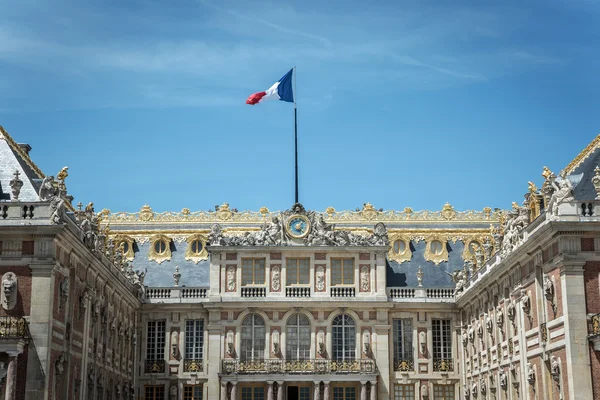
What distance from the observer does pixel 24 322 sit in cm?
3142

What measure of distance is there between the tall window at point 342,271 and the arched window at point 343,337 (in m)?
1.89

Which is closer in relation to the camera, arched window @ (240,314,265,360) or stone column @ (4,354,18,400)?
stone column @ (4,354,18,400)

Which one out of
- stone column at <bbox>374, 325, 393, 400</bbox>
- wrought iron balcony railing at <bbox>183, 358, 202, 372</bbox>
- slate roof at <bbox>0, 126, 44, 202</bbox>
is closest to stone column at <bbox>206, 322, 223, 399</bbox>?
wrought iron balcony railing at <bbox>183, 358, 202, 372</bbox>

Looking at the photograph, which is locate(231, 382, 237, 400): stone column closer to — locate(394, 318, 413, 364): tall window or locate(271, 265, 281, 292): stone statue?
locate(271, 265, 281, 292): stone statue

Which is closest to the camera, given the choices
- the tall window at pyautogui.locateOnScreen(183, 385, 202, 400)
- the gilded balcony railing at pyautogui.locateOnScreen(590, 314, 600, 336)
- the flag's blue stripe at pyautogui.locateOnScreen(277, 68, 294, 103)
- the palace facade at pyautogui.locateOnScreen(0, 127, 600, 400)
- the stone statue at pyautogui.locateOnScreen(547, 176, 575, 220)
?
the gilded balcony railing at pyautogui.locateOnScreen(590, 314, 600, 336)

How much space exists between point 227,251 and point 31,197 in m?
17.3

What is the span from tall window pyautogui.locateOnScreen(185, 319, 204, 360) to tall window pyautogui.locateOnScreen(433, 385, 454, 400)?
42.8 feet

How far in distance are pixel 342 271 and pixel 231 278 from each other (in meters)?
6.16

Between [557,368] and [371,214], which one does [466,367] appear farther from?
[557,368]

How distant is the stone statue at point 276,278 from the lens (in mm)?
50500

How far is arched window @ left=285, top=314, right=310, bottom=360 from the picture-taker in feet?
163

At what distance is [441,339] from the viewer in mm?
51000

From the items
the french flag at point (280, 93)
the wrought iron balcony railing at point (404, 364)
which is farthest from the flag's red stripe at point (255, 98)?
the wrought iron balcony railing at point (404, 364)

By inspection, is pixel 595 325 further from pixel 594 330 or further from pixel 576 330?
pixel 576 330
